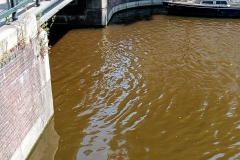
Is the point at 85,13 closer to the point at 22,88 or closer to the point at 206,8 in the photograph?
the point at 206,8

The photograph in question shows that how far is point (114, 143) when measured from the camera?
27.0 feet

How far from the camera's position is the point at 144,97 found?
1050 centimetres

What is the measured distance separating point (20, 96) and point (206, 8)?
1687cm

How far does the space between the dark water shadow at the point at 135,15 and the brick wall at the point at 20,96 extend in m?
12.7

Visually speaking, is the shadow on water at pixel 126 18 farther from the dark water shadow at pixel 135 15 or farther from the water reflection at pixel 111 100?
the water reflection at pixel 111 100

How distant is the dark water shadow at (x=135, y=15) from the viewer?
2092cm

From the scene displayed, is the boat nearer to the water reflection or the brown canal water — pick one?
the brown canal water

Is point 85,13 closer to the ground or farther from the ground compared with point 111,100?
farther from the ground

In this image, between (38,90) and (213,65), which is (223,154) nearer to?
(38,90)

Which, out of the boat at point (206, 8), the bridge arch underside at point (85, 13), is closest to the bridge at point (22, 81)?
the bridge arch underside at point (85, 13)

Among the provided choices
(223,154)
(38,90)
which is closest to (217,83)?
(223,154)

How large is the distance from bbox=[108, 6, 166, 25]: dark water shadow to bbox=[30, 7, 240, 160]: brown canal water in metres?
3.61

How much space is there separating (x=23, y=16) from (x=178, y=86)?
5.75 m

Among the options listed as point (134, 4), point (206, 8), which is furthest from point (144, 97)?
point (134, 4)
